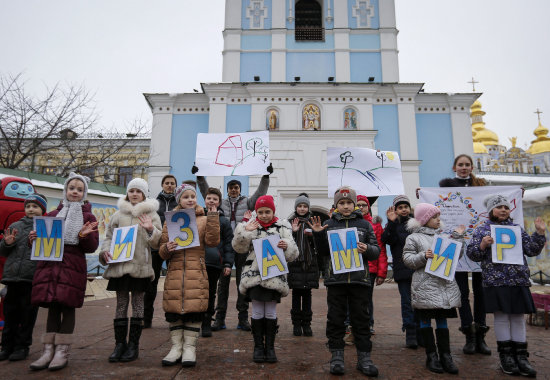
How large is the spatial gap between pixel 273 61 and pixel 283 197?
714cm

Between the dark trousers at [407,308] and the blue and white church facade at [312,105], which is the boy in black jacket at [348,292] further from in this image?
the blue and white church facade at [312,105]

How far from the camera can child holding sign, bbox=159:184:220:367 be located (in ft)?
11.4

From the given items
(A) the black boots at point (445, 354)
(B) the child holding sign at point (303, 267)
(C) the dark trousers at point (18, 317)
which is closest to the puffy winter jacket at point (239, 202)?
(B) the child holding sign at point (303, 267)

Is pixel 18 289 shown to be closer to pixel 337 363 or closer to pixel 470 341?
pixel 337 363

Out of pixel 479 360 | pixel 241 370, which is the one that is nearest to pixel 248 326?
pixel 241 370

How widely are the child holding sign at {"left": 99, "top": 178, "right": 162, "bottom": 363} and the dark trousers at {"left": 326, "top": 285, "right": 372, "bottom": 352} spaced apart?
1.86 m

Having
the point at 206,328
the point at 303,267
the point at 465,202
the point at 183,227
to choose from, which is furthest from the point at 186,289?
the point at 465,202

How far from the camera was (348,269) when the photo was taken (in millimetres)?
3527

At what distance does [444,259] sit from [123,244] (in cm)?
317

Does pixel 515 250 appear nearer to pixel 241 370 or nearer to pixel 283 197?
pixel 241 370

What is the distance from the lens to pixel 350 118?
1728 centimetres

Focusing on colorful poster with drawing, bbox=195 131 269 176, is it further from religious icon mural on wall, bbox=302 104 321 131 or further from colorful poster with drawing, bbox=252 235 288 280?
religious icon mural on wall, bbox=302 104 321 131

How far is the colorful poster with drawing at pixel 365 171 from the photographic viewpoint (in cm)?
552

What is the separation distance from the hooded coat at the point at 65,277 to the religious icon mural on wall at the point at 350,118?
14771mm
